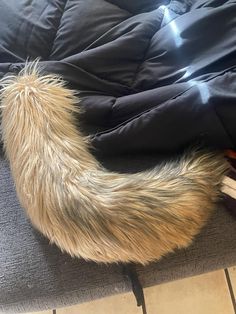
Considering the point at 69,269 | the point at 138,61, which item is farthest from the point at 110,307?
the point at 138,61

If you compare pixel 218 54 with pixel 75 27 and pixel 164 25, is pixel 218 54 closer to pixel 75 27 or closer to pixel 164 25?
pixel 164 25

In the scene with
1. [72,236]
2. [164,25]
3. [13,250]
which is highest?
[164,25]

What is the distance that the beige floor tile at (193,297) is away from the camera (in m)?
1.03

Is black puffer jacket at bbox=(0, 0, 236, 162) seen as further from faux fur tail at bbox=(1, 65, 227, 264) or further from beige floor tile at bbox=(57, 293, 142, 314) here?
beige floor tile at bbox=(57, 293, 142, 314)

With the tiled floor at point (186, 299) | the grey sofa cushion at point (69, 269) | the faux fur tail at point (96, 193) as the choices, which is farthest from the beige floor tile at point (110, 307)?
the faux fur tail at point (96, 193)

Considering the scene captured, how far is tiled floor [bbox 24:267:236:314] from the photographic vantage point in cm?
103

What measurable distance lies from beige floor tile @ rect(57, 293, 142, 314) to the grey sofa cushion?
27 cm

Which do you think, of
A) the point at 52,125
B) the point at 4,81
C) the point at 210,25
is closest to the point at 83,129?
the point at 52,125

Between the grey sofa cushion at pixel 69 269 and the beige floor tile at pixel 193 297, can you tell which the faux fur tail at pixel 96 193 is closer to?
the grey sofa cushion at pixel 69 269

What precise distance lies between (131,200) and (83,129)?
197 millimetres

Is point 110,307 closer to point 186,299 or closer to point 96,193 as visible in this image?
point 186,299

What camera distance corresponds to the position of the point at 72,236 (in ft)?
2.26

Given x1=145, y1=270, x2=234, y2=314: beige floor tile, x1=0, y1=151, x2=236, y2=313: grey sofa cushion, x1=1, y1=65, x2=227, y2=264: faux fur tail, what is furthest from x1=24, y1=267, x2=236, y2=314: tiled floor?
x1=1, y1=65, x2=227, y2=264: faux fur tail

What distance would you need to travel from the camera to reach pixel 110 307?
3.47 feet
